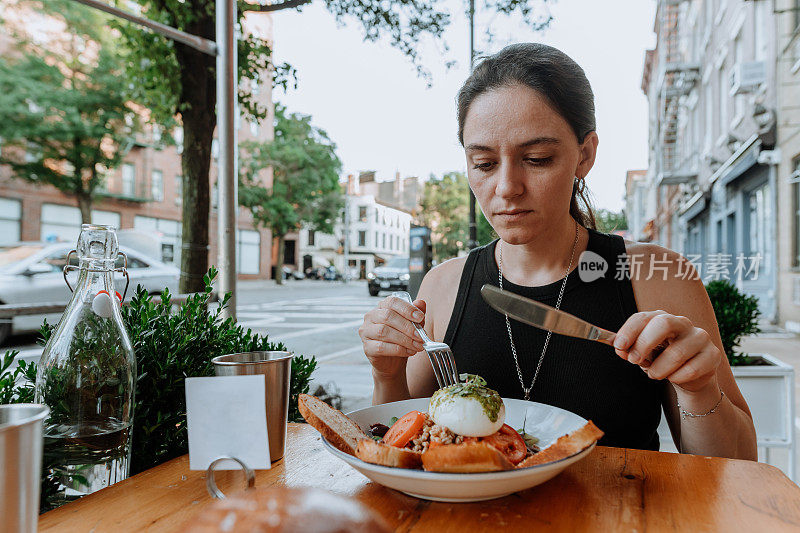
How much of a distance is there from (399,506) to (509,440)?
24cm

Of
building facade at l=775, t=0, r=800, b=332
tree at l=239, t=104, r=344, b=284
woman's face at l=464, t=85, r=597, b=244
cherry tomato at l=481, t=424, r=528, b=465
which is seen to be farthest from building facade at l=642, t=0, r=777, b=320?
tree at l=239, t=104, r=344, b=284

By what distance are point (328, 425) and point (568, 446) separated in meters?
0.39

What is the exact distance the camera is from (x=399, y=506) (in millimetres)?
816

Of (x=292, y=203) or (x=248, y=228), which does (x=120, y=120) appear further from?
(x=248, y=228)

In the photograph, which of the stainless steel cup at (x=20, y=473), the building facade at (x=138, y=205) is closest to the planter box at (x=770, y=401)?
the stainless steel cup at (x=20, y=473)

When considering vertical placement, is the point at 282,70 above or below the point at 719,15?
below

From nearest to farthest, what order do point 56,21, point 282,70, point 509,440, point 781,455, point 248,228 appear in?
point 509,440 < point 781,455 < point 282,70 < point 56,21 < point 248,228

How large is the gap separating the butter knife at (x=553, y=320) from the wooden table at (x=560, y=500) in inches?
8.5

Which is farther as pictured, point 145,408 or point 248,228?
point 248,228

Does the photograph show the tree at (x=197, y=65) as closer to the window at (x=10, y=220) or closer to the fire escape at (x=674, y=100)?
the fire escape at (x=674, y=100)

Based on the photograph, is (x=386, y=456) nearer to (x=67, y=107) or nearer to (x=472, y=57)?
(x=472, y=57)

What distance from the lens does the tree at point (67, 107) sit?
42.3 ft

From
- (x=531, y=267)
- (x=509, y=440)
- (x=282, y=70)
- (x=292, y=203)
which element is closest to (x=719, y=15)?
(x=282, y=70)

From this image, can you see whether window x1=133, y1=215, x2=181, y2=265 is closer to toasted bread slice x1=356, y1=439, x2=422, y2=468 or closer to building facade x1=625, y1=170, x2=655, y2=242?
building facade x1=625, y1=170, x2=655, y2=242
